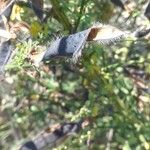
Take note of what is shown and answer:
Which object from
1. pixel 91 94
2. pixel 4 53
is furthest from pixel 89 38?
pixel 91 94

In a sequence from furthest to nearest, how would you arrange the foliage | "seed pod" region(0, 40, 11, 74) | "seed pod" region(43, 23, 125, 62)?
1. the foliage
2. "seed pod" region(0, 40, 11, 74)
3. "seed pod" region(43, 23, 125, 62)

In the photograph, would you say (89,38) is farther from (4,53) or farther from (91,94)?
(91,94)

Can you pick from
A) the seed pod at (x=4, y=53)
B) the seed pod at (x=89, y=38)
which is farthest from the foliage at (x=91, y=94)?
the seed pod at (x=89, y=38)

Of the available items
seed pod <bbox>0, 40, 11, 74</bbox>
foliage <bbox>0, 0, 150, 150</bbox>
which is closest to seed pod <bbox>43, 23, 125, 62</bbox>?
seed pod <bbox>0, 40, 11, 74</bbox>

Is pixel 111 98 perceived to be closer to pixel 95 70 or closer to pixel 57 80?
pixel 95 70

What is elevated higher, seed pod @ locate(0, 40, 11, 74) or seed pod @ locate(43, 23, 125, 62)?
seed pod @ locate(0, 40, 11, 74)

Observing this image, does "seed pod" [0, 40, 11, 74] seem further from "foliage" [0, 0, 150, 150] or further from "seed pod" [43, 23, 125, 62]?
"foliage" [0, 0, 150, 150]

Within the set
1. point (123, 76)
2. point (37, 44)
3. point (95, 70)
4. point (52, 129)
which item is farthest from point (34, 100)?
point (37, 44)

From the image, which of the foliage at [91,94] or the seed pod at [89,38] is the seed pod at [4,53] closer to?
the seed pod at [89,38]
